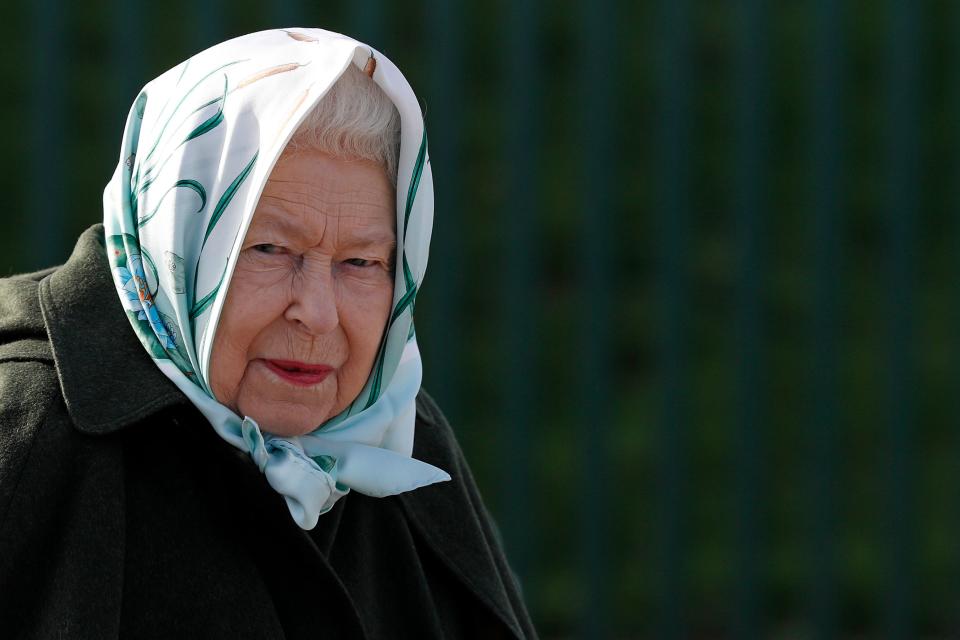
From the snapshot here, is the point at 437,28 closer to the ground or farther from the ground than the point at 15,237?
farther from the ground

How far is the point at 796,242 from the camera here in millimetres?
4688

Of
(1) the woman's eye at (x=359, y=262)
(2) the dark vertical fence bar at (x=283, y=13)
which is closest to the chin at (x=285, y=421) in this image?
(1) the woman's eye at (x=359, y=262)

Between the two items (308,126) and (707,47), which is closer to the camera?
(308,126)

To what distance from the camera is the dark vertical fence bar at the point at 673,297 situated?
4609 millimetres

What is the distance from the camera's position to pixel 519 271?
4598 mm

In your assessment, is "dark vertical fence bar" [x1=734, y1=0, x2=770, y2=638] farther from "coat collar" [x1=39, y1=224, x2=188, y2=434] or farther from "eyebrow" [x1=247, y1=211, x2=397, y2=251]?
"coat collar" [x1=39, y1=224, x2=188, y2=434]

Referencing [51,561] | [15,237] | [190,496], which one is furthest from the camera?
[15,237]

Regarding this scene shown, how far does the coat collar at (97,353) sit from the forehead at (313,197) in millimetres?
229

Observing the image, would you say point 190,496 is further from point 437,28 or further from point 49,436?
point 437,28

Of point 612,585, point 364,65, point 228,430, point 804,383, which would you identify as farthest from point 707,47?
point 228,430

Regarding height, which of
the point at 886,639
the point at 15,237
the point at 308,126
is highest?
the point at 308,126

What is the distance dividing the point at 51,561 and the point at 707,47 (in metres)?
3.41

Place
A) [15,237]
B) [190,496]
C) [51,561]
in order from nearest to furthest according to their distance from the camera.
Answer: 1. [51,561]
2. [190,496]
3. [15,237]

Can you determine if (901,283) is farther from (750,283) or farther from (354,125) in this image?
A: (354,125)
